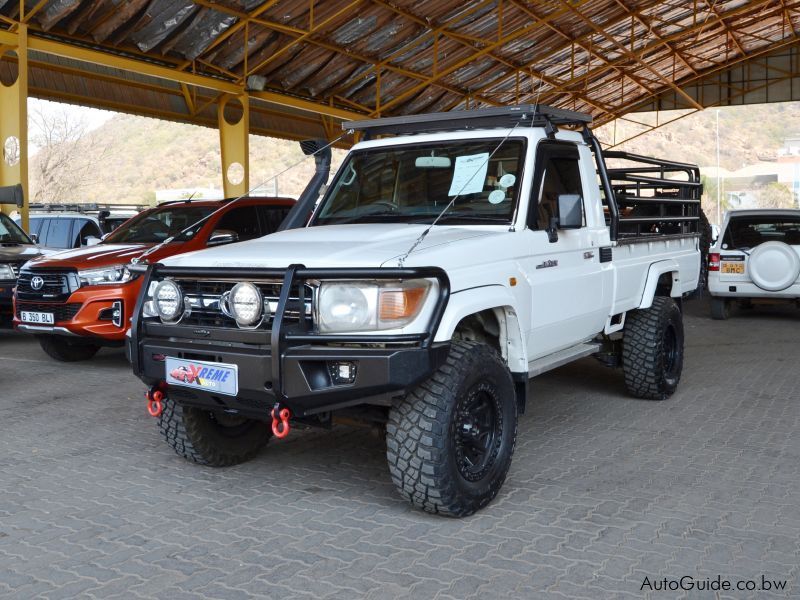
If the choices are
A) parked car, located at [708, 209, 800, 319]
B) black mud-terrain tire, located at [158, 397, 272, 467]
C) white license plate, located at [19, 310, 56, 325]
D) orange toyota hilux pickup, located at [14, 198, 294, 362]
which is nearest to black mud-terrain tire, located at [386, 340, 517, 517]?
black mud-terrain tire, located at [158, 397, 272, 467]

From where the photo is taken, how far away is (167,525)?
13.5ft

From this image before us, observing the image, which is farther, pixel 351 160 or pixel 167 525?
pixel 351 160

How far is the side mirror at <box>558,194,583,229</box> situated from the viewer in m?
4.85

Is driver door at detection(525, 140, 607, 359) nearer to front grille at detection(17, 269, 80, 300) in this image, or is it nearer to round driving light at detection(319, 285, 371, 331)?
round driving light at detection(319, 285, 371, 331)

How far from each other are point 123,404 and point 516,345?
3815 millimetres

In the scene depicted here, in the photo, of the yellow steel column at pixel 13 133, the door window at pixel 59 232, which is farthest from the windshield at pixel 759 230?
the yellow steel column at pixel 13 133

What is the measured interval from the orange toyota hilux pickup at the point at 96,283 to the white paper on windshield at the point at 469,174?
123 inches

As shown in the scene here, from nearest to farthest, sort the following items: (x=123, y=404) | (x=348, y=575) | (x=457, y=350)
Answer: (x=348, y=575) < (x=457, y=350) < (x=123, y=404)

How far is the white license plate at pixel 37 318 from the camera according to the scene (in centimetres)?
819

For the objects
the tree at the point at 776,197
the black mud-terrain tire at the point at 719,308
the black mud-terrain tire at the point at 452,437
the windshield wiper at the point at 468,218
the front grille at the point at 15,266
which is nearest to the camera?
the black mud-terrain tire at the point at 452,437

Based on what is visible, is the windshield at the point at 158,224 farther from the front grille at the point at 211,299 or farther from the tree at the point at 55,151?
the tree at the point at 55,151

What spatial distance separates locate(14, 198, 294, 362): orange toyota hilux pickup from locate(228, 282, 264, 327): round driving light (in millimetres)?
3573

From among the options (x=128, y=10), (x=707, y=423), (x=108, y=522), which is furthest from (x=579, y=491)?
(x=128, y=10)

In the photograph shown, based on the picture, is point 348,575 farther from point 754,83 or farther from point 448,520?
point 754,83
